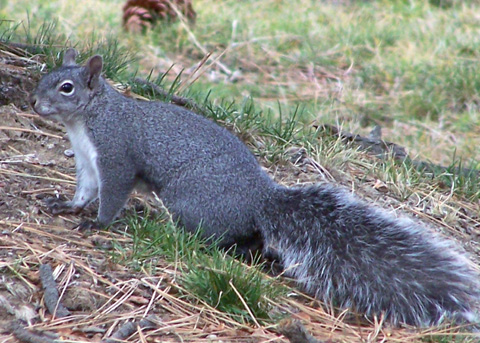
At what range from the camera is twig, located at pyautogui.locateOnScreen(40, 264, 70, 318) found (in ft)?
7.88

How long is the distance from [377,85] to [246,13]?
195cm

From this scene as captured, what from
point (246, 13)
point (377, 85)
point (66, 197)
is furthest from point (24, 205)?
point (246, 13)

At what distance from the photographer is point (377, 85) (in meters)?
6.12

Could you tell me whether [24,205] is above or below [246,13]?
above

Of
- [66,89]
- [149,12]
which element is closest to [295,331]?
[66,89]

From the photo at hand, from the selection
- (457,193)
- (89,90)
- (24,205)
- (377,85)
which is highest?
(89,90)

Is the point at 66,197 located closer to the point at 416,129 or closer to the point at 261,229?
the point at 261,229

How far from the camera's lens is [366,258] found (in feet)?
8.64

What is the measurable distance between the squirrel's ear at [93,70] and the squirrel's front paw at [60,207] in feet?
1.68

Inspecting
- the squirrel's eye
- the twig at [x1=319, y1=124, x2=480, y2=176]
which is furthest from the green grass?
the twig at [x1=319, y1=124, x2=480, y2=176]

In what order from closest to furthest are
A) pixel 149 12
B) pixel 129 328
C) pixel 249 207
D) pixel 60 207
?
pixel 129 328
pixel 249 207
pixel 60 207
pixel 149 12

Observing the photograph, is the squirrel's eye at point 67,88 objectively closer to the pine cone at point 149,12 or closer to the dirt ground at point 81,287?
the dirt ground at point 81,287

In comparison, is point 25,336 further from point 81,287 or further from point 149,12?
point 149,12

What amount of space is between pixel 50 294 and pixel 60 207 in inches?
27.4
